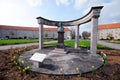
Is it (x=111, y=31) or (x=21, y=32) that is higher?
(x=111, y=31)

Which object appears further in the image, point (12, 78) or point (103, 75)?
point (103, 75)

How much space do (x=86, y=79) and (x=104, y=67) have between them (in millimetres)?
2206

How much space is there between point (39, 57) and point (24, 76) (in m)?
1.57

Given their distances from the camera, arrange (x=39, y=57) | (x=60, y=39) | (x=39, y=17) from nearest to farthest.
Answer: (x=39, y=57)
(x=60, y=39)
(x=39, y=17)

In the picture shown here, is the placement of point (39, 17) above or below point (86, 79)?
above

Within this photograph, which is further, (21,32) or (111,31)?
(21,32)

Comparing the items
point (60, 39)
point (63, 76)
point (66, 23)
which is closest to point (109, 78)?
point (63, 76)

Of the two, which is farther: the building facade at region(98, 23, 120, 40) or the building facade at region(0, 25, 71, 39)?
the building facade at region(0, 25, 71, 39)

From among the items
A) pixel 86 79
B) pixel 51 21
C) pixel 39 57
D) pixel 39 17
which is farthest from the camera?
pixel 51 21

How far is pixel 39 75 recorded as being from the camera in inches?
248

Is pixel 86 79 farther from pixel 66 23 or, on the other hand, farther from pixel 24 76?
pixel 66 23

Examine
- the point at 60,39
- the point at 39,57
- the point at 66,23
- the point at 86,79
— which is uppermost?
the point at 66,23

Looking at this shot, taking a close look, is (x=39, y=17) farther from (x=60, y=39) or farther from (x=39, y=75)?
(x=39, y=75)

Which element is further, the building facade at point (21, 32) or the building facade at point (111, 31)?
the building facade at point (21, 32)
